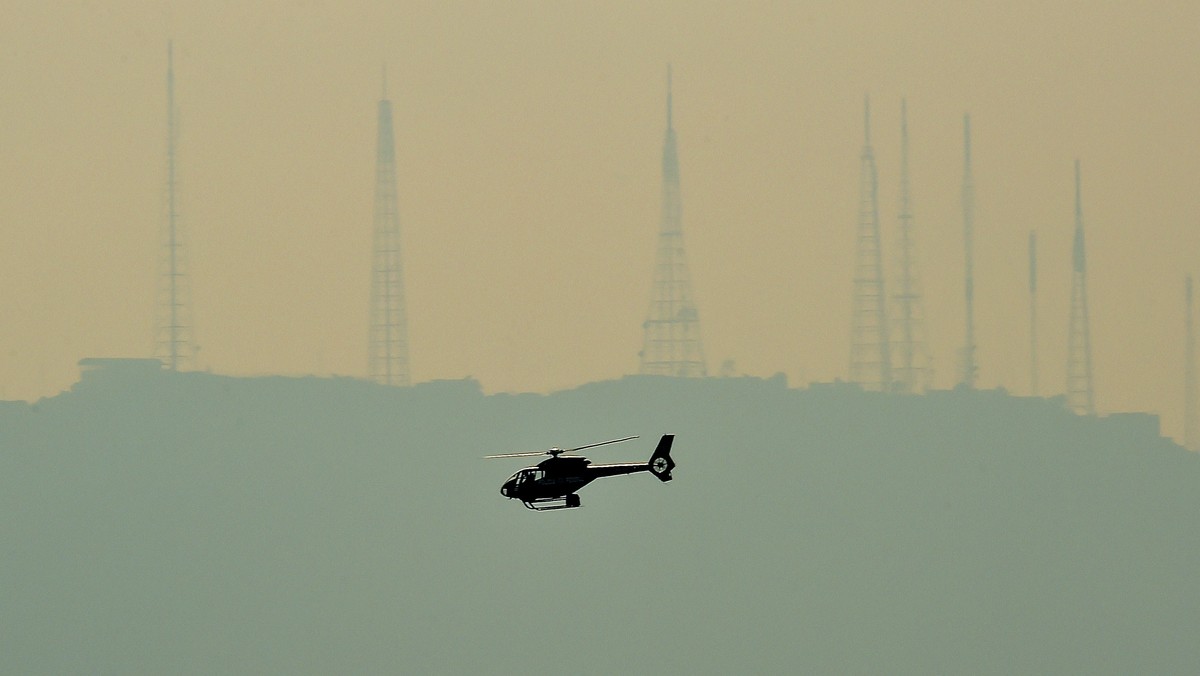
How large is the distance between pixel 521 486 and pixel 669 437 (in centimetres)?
1469

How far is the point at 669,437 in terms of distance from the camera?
16900 cm

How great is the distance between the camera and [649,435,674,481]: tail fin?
167 m

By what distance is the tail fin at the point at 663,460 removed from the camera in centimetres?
16688

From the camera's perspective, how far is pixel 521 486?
6344 inches

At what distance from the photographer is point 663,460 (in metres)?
168

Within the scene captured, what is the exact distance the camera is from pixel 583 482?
6368 inches

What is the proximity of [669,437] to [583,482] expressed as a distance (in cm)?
1060

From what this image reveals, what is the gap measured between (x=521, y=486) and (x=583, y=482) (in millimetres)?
4918
